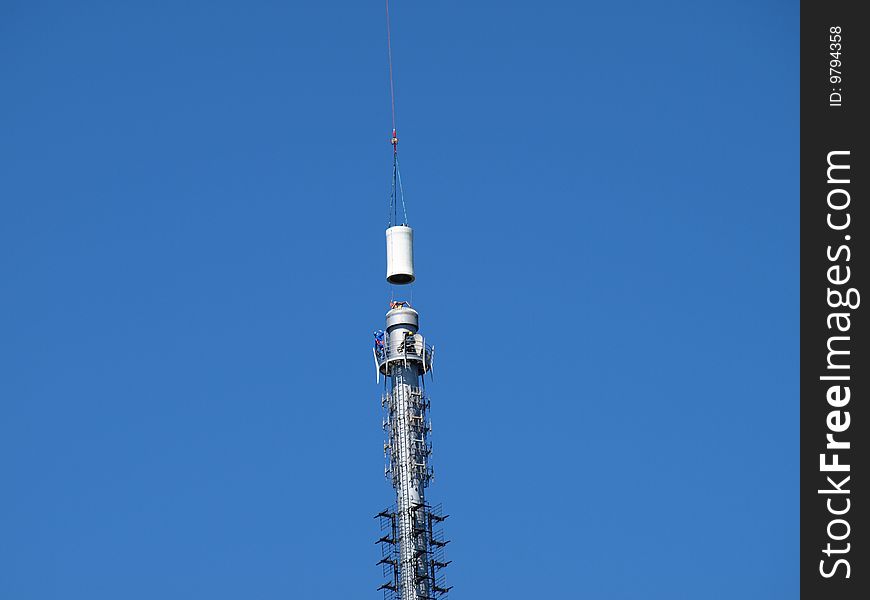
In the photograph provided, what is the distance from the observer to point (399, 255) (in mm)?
163875

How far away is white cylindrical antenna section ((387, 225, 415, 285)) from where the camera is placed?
163625 millimetres

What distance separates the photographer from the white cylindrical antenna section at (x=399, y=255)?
16362 centimetres
